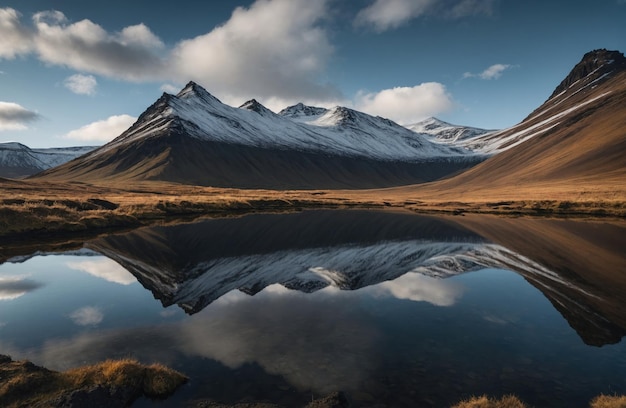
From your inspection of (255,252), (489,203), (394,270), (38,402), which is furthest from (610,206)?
(38,402)

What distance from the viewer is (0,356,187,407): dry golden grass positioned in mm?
11266

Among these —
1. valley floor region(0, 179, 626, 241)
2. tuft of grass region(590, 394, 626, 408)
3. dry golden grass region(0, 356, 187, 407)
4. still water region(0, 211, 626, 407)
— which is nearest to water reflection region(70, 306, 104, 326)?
still water region(0, 211, 626, 407)

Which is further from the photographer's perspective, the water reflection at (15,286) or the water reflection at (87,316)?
the water reflection at (15,286)

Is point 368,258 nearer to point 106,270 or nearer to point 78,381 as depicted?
point 106,270

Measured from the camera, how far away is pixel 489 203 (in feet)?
332

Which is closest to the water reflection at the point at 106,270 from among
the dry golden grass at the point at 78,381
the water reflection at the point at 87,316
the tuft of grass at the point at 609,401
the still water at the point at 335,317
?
the still water at the point at 335,317

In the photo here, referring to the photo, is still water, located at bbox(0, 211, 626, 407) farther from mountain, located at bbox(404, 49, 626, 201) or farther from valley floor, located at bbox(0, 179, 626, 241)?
mountain, located at bbox(404, 49, 626, 201)

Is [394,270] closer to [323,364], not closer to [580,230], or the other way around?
[323,364]

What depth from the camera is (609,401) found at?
11898 millimetres

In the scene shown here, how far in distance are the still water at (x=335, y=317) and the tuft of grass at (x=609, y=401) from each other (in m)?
0.59

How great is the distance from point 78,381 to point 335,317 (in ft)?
42.4

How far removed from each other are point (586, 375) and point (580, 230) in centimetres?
4847

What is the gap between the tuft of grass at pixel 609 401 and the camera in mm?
11438

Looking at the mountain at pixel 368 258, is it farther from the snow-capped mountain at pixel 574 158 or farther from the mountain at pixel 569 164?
the snow-capped mountain at pixel 574 158
